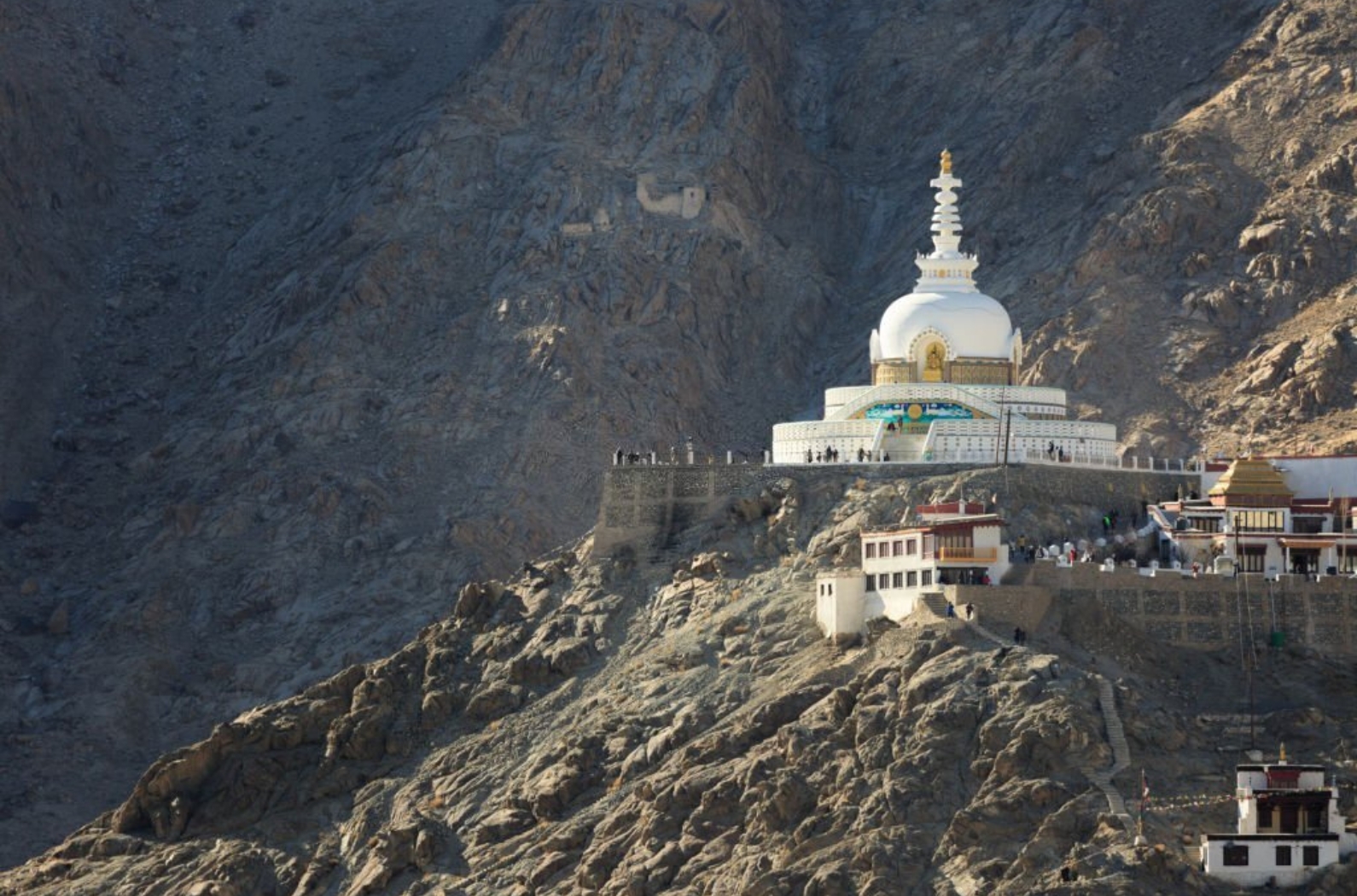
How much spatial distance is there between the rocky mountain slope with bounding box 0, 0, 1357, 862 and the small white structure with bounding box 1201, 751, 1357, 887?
1721 inches

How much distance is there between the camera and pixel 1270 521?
402 feet

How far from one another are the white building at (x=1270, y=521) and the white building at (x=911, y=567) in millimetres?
6234

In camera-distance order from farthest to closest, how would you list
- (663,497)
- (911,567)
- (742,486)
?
(663,497)
(742,486)
(911,567)

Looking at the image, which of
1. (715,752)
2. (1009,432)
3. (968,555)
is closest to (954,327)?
(1009,432)

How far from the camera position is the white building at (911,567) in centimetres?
11719

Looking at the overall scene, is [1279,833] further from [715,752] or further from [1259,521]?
[1259,521]

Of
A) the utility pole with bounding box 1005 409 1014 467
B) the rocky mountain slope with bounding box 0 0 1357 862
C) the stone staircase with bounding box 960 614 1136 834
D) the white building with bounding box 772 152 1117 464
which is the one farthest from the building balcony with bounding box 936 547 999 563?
the rocky mountain slope with bounding box 0 0 1357 862

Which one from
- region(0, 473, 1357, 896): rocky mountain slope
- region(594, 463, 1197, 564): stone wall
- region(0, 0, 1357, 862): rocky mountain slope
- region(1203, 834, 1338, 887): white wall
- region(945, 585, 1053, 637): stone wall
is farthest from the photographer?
region(0, 0, 1357, 862): rocky mountain slope

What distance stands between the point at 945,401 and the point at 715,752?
54.9 feet

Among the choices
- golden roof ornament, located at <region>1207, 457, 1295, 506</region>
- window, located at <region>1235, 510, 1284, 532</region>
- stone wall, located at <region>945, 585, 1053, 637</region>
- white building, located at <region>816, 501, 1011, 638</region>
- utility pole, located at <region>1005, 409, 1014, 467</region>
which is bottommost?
stone wall, located at <region>945, 585, 1053, 637</region>

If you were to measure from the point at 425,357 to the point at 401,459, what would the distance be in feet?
18.1

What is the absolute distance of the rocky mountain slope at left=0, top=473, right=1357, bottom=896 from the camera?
110312mm

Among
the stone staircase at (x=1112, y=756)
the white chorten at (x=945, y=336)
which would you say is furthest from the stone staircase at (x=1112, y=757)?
the white chorten at (x=945, y=336)

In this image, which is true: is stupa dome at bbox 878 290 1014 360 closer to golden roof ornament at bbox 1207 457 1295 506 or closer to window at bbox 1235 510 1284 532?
golden roof ornament at bbox 1207 457 1295 506
